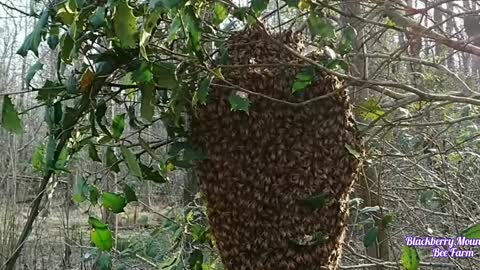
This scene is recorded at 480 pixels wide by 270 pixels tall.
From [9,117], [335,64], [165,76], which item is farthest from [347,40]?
[9,117]

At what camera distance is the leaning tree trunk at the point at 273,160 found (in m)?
0.90

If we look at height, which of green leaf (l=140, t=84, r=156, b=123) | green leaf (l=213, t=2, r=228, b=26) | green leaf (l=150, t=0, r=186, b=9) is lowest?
green leaf (l=140, t=84, r=156, b=123)

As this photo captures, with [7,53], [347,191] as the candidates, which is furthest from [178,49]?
[7,53]

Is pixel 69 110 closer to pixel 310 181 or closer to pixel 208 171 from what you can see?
pixel 208 171

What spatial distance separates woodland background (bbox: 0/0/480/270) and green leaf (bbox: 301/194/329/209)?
199mm

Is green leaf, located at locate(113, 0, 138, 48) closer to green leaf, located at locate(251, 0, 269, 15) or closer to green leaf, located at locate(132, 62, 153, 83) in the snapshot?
green leaf, located at locate(132, 62, 153, 83)

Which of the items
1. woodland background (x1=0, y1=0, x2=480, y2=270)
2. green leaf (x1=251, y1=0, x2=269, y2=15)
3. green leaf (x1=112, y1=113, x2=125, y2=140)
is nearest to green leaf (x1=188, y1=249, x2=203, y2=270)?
woodland background (x1=0, y1=0, x2=480, y2=270)

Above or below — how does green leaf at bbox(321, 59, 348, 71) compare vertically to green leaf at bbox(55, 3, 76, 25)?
below

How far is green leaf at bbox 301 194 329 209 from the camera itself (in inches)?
35.0

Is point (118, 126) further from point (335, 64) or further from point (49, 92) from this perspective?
point (335, 64)

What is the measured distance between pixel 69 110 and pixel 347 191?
19.8 inches

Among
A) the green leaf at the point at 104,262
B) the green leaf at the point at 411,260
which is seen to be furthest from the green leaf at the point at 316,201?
the green leaf at the point at 104,262

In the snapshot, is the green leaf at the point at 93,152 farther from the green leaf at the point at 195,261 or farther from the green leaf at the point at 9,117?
the green leaf at the point at 195,261

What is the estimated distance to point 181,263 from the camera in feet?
3.86
